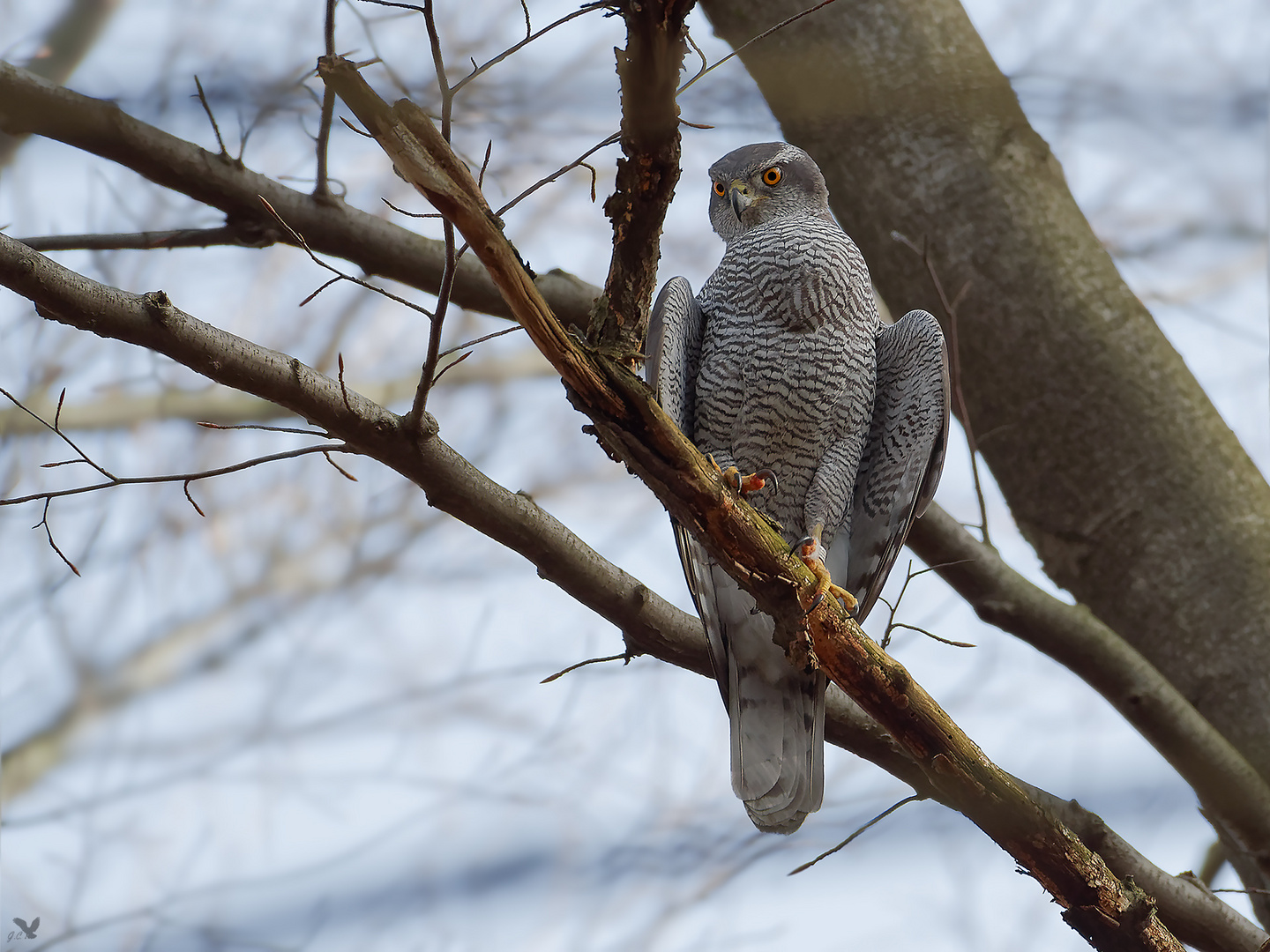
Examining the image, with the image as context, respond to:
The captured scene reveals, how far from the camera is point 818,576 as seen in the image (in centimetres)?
310

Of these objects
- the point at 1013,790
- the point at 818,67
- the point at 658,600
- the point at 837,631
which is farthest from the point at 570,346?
the point at 818,67

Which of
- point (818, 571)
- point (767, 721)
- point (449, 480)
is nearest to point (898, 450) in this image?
point (767, 721)

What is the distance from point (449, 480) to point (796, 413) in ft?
5.41

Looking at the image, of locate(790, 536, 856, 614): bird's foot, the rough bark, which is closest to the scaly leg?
locate(790, 536, 856, 614): bird's foot

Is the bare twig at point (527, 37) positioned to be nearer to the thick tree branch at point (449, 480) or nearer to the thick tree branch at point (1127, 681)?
the thick tree branch at point (449, 480)

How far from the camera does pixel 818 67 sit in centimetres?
504

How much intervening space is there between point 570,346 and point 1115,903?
6.82 ft

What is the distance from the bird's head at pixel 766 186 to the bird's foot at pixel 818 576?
152cm

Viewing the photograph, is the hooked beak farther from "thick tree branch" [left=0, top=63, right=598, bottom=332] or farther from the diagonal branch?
the diagonal branch

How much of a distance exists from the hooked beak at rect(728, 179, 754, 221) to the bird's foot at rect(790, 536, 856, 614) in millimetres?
1554

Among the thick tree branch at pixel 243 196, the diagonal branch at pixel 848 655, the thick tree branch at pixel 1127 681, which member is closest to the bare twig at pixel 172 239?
the thick tree branch at pixel 243 196

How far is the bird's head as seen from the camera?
4.79 meters

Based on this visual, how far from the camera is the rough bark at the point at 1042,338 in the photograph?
4539 millimetres

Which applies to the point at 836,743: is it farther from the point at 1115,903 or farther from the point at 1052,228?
the point at 1052,228
